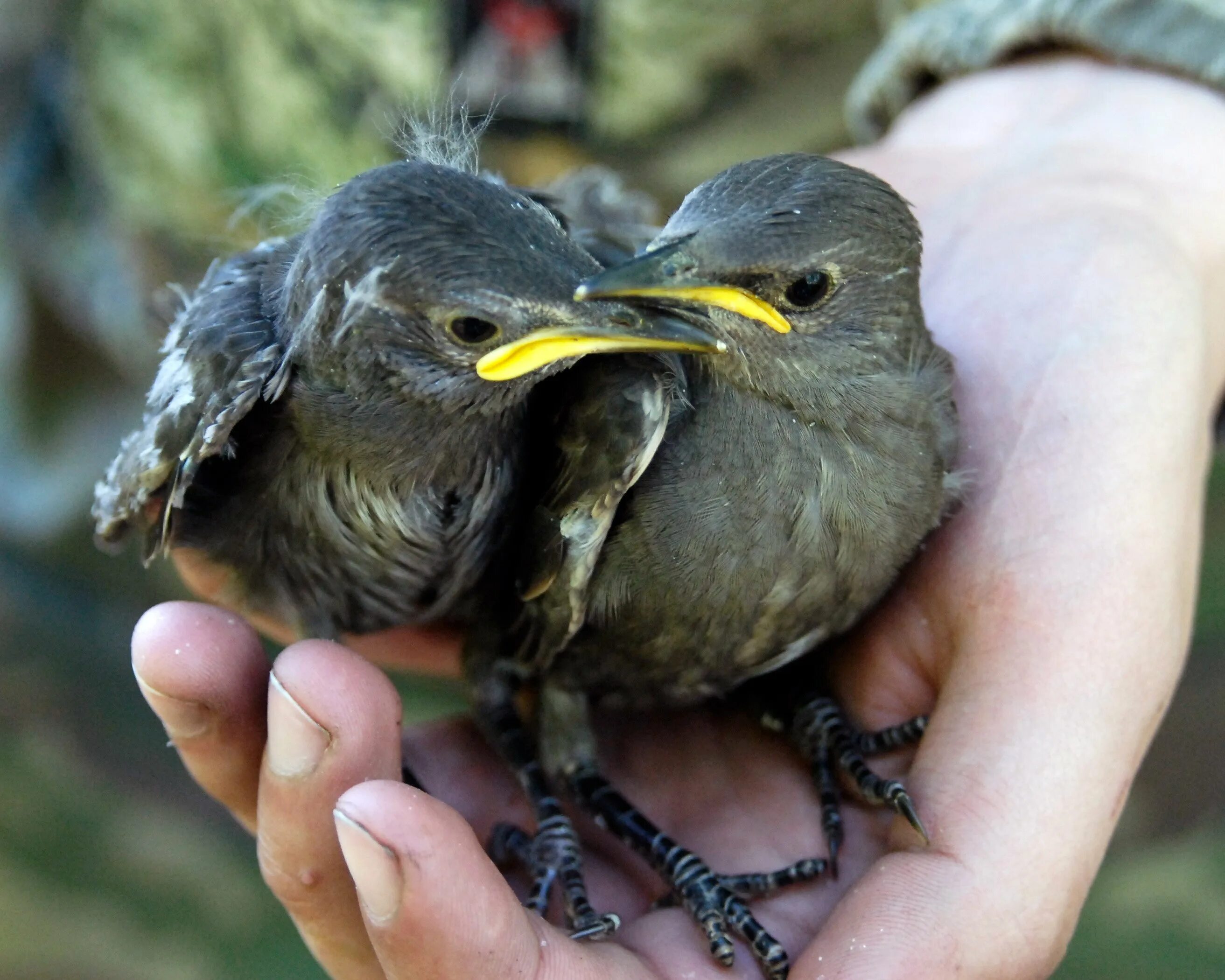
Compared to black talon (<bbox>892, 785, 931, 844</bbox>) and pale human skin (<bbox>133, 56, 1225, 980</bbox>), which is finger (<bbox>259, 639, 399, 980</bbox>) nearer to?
pale human skin (<bbox>133, 56, 1225, 980</bbox>)

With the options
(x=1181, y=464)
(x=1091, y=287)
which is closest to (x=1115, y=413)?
(x=1181, y=464)

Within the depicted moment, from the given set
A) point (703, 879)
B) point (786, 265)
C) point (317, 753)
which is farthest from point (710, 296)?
point (703, 879)

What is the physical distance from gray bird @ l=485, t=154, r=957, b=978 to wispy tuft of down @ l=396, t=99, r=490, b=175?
1.66ft

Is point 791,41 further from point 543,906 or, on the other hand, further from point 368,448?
point 543,906

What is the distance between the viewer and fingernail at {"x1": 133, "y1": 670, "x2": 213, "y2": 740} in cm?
203

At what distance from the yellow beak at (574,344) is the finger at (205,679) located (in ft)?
2.30

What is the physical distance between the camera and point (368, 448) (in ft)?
6.59

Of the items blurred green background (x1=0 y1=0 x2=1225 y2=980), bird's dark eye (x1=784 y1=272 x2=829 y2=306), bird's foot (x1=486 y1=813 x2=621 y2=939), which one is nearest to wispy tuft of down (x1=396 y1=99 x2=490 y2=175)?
blurred green background (x1=0 y1=0 x2=1225 y2=980)

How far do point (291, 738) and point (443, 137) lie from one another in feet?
3.90

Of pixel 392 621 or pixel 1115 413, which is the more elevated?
pixel 1115 413

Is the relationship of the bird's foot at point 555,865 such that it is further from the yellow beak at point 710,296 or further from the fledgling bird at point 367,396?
the yellow beak at point 710,296

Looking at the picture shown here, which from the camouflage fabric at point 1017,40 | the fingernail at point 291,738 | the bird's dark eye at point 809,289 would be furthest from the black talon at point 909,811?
the camouflage fabric at point 1017,40

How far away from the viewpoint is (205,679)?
2027 millimetres

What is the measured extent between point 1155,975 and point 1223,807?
0.65 metres
